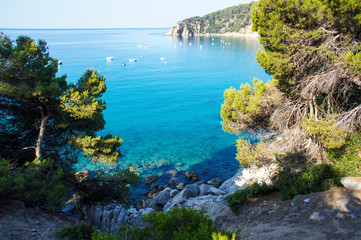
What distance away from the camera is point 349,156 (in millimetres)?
10648

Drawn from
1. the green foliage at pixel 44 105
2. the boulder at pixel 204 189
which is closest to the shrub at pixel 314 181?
the boulder at pixel 204 189

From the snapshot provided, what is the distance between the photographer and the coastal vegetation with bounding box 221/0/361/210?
9891 millimetres

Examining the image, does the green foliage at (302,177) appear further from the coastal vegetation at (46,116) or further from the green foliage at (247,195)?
the coastal vegetation at (46,116)

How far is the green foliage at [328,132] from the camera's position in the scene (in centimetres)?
1030

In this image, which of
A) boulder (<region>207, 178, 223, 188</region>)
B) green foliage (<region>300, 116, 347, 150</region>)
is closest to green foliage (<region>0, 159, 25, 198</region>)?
green foliage (<region>300, 116, 347, 150</region>)

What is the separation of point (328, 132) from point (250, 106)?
419 centimetres

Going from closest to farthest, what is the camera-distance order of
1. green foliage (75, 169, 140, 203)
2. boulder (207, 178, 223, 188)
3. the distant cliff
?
green foliage (75, 169, 140, 203), boulder (207, 178, 223, 188), the distant cliff

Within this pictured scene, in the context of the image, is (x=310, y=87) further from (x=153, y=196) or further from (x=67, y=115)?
(x=153, y=196)

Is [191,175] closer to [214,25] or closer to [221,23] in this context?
[221,23]

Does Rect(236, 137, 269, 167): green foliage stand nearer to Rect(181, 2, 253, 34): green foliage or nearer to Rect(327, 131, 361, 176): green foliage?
Rect(327, 131, 361, 176): green foliage

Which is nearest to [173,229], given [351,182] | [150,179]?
[351,182]

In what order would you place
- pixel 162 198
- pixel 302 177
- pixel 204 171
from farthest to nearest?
pixel 204 171
pixel 162 198
pixel 302 177

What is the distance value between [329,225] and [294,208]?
1778 millimetres

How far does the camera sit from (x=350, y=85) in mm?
11164
